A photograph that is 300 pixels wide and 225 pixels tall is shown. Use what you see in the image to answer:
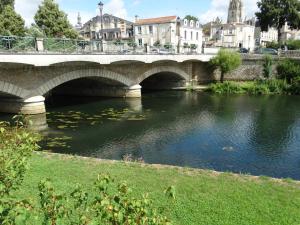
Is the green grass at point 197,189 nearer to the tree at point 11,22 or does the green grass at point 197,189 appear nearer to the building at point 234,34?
the tree at point 11,22

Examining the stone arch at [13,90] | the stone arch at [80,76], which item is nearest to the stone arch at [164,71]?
the stone arch at [80,76]

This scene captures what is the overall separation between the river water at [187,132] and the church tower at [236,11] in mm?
106023

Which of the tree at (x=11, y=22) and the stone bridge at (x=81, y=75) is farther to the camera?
the tree at (x=11, y=22)

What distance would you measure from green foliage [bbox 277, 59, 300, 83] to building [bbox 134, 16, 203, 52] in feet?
96.3

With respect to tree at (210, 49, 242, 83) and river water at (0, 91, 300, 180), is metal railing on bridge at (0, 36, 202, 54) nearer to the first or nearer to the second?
river water at (0, 91, 300, 180)

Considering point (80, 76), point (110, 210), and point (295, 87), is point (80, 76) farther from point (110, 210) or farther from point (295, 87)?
point (295, 87)

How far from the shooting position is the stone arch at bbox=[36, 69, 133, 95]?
25513mm

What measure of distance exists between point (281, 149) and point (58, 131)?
14.6 meters

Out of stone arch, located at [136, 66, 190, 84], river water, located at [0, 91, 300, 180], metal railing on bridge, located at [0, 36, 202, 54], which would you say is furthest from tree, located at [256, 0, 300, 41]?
metal railing on bridge, located at [0, 36, 202, 54]

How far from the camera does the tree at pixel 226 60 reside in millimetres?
41094

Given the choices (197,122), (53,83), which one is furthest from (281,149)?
(53,83)

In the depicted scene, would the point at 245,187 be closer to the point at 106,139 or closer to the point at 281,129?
the point at 106,139

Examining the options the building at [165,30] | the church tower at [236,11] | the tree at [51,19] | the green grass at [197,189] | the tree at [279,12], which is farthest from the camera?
the church tower at [236,11]

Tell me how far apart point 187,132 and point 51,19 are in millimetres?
33860
